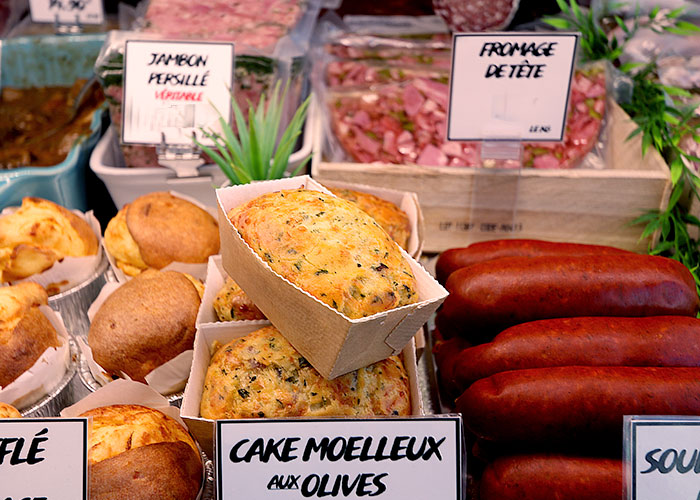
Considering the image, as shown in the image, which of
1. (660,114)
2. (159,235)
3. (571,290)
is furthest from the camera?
(660,114)

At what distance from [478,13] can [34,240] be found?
1.82m

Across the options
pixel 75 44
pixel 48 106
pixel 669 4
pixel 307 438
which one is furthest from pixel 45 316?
pixel 669 4

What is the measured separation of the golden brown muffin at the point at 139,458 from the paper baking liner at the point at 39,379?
0.24 m

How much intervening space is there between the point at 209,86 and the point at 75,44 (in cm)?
94

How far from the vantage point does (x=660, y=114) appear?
217 cm

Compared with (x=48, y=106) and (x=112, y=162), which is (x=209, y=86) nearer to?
(x=112, y=162)

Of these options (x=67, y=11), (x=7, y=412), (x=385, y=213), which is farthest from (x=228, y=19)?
(x=7, y=412)

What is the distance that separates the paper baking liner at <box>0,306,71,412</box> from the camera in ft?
4.75

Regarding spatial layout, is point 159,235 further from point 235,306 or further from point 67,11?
point 67,11

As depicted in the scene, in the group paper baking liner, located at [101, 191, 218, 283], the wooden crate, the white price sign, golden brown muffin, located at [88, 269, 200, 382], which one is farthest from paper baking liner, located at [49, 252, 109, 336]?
the white price sign

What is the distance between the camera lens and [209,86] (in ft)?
6.74

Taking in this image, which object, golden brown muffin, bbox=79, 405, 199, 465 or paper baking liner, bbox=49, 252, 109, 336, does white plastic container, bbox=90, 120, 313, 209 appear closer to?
paper baking liner, bbox=49, 252, 109, 336

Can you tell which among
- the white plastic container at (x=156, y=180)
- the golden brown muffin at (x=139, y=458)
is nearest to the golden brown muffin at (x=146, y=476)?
the golden brown muffin at (x=139, y=458)

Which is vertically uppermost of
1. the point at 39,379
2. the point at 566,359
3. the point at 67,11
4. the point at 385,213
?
the point at 67,11
